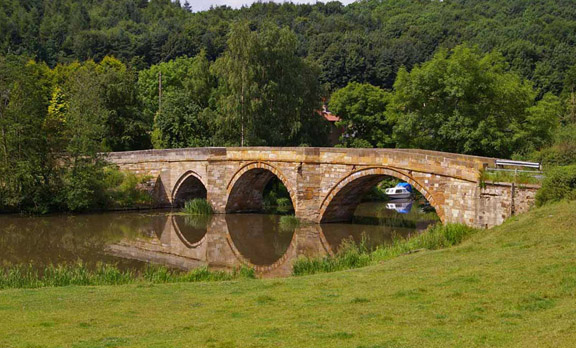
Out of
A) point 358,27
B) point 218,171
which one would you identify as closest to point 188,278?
point 218,171

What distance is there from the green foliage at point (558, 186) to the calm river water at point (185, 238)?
6116 mm

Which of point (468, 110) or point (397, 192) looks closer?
point (468, 110)

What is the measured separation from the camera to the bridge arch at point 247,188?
28312 mm

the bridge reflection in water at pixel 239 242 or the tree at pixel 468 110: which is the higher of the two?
the tree at pixel 468 110

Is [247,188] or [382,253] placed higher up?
[247,188]

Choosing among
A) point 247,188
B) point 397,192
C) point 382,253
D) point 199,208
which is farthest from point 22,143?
point 397,192

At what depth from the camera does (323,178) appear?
A: 24969mm

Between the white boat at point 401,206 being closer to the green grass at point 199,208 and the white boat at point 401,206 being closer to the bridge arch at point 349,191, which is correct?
the bridge arch at point 349,191

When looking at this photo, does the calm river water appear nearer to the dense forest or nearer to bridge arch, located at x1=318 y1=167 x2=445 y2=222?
bridge arch, located at x1=318 y1=167 x2=445 y2=222

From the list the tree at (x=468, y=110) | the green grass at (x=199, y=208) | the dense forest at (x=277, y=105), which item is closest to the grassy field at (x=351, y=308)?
the dense forest at (x=277, y=105)

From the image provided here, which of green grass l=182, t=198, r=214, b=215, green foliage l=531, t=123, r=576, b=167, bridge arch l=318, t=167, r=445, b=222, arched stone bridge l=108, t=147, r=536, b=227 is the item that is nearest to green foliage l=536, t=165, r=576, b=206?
arched stone bridge l=108, t=147, r=536, b=227

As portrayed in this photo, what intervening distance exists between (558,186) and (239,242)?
11194 mm

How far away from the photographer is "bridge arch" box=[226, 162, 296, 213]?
28312mm

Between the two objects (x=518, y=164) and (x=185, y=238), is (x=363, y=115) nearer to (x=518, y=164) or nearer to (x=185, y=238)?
(x=185, y=238)
